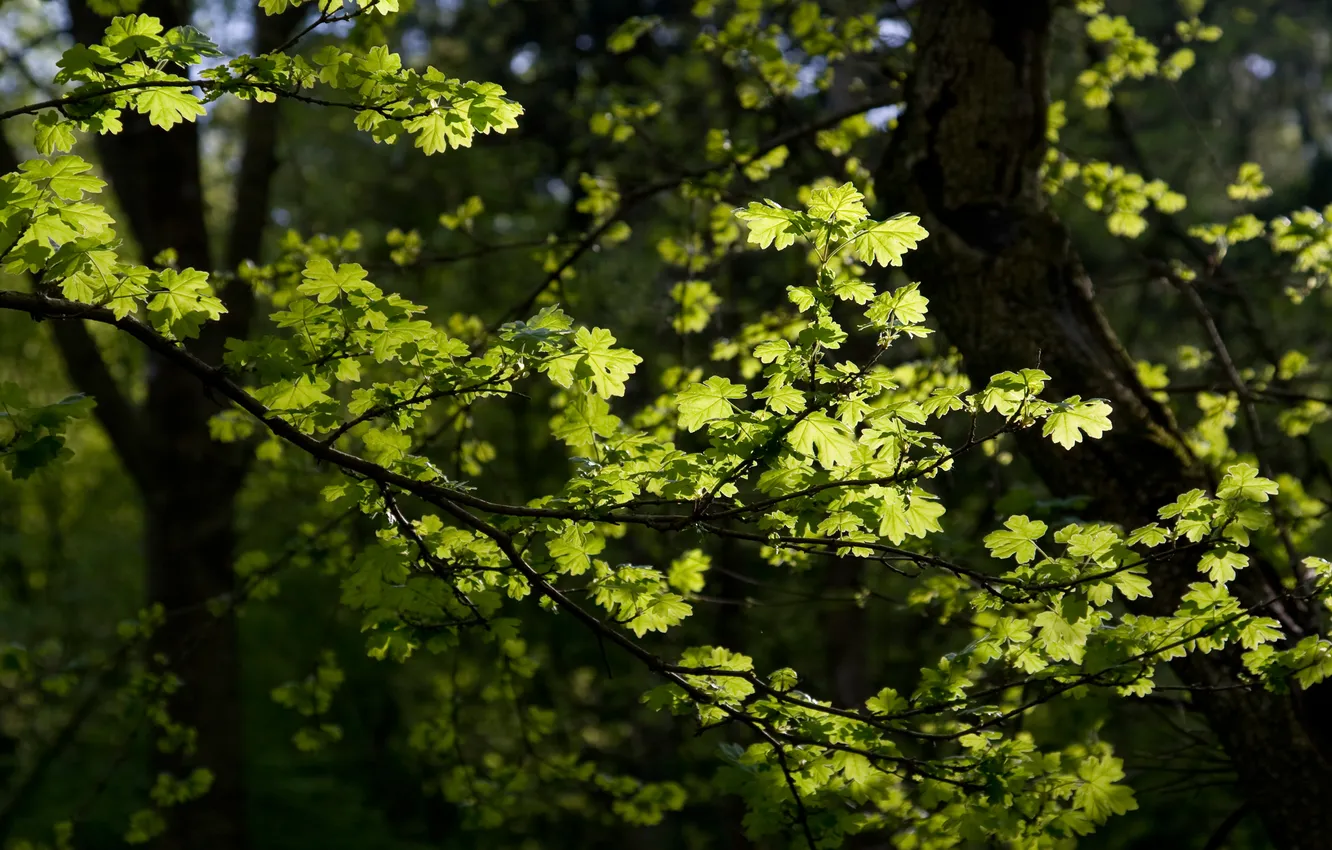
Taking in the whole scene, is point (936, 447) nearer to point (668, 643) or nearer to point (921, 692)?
point (921, 692)

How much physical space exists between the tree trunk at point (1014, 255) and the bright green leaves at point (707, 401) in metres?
1.70

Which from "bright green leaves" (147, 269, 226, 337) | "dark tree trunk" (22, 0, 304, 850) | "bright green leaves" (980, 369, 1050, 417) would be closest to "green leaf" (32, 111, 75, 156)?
"bright green leaves" (147, 269, 226, 337)

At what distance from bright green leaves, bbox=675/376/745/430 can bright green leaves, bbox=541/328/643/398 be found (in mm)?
139

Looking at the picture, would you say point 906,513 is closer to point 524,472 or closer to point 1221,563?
point 1221,563

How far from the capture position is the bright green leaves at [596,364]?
6.91 feet

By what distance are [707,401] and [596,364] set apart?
0.83 feet

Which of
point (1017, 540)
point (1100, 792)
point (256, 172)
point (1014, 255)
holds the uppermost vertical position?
point (256, 172)

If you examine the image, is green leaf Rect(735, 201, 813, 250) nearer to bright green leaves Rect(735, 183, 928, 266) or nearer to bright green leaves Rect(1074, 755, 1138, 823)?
bright green leaves Rect(735, 183, 928, 266)

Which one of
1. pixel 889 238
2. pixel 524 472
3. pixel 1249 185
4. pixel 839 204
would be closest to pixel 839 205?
pixel 839 204

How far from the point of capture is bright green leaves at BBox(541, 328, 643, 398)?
6.91ft

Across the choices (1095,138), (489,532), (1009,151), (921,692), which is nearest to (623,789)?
(921,692)

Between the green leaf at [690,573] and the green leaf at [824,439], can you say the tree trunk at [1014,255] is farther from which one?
the green leaf at [824,439]

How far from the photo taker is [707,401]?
88.0 inches

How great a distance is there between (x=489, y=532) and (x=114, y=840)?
29.7ft
